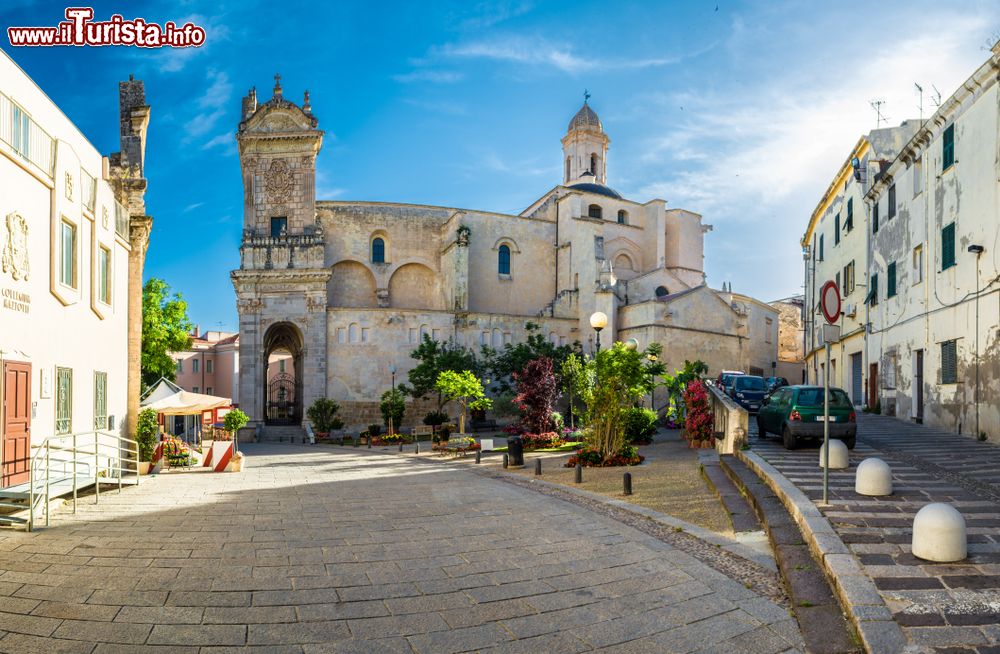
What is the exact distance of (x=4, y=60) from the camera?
36.8ft

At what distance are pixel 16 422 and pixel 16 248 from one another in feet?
8.90

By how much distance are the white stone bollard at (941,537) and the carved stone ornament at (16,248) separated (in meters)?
12.4

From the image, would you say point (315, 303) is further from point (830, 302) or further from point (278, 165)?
point (830, 302)

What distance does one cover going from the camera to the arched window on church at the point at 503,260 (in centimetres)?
4600

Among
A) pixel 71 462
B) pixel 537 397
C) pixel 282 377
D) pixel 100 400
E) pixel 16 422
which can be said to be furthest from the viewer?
pixel 282 377

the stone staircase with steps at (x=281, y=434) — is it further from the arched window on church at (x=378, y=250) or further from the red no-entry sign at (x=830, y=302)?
the red no-entry sign at (x=830, y=302)

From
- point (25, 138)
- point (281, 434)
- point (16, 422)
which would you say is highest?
point (25, 138)

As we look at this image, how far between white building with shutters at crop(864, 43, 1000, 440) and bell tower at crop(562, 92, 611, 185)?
29239 mm

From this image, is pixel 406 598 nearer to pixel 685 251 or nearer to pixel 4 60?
pixel 4 60

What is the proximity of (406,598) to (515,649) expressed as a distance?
58.3 inches

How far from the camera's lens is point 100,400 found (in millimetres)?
15523

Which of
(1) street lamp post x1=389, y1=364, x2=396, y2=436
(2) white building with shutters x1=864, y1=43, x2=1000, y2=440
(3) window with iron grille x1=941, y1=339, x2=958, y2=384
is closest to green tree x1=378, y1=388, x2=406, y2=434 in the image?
(1) street lamp post x1=389, y1=364, x2=396, y2=436

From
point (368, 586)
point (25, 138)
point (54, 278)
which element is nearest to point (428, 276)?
point (54, 278)

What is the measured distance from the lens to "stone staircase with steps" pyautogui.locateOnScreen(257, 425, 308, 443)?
36.4 meters
